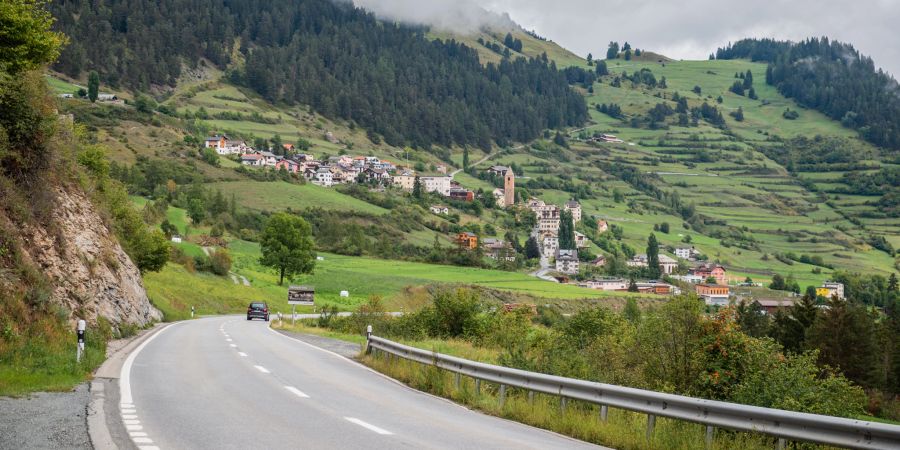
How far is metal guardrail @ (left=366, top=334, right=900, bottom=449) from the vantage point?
839 cm

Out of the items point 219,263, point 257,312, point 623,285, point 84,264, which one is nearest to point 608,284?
point 623,285

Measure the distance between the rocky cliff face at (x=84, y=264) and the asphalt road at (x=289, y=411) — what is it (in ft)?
14.8

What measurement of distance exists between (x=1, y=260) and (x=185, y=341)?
375 inches

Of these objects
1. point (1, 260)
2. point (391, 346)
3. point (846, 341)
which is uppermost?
point (1, 260)

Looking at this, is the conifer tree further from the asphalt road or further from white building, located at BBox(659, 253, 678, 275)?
the asphalt road

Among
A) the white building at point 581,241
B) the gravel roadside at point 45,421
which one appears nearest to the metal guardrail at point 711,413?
the gravel roadside at point 45,421

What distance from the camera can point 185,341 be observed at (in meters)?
29.7

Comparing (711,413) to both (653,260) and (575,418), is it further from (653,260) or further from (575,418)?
(653,260)

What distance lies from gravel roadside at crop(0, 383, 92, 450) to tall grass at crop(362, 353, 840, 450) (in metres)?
6.46

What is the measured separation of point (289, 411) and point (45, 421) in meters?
3.43

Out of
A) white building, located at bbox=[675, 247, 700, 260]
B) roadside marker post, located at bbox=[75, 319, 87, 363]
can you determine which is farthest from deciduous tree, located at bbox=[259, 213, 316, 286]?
white building, located at bbox=[675, 247, 700, 260]

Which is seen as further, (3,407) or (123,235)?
(123,235)

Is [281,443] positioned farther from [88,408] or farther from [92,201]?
[92,201]

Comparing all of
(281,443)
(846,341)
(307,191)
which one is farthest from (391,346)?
(307,191)
